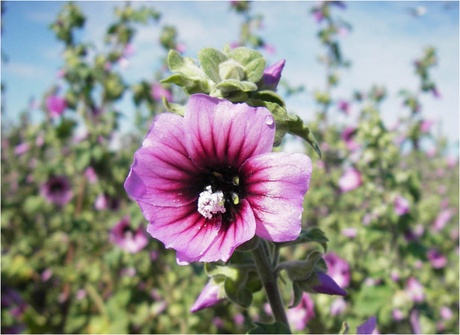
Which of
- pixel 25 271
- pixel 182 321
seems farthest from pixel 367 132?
pixel 25 271

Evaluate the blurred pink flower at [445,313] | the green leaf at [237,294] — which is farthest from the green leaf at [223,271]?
the blurred pink flower at [445,313]

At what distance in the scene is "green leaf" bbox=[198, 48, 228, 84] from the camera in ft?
3.78

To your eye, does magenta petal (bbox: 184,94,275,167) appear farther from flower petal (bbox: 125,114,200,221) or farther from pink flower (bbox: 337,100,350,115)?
pink flower (bbox: 337,100,350,115)

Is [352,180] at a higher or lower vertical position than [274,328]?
lower

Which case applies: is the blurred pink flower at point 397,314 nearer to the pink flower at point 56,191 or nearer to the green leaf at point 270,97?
the green leaf at point 270,97

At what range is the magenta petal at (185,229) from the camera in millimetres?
1042

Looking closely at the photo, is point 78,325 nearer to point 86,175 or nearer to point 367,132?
point 86,175

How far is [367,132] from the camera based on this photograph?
3.59m

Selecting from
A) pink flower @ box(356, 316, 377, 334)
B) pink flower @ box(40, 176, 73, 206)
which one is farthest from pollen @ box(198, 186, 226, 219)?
pink flower @ box(40, 176, 73, 206)

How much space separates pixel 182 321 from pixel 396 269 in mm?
1862

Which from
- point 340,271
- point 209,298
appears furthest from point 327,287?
→ point 340,271

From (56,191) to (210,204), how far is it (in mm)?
5088

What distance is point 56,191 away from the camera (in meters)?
5.77

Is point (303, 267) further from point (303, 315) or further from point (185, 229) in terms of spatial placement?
point (303, 315)
